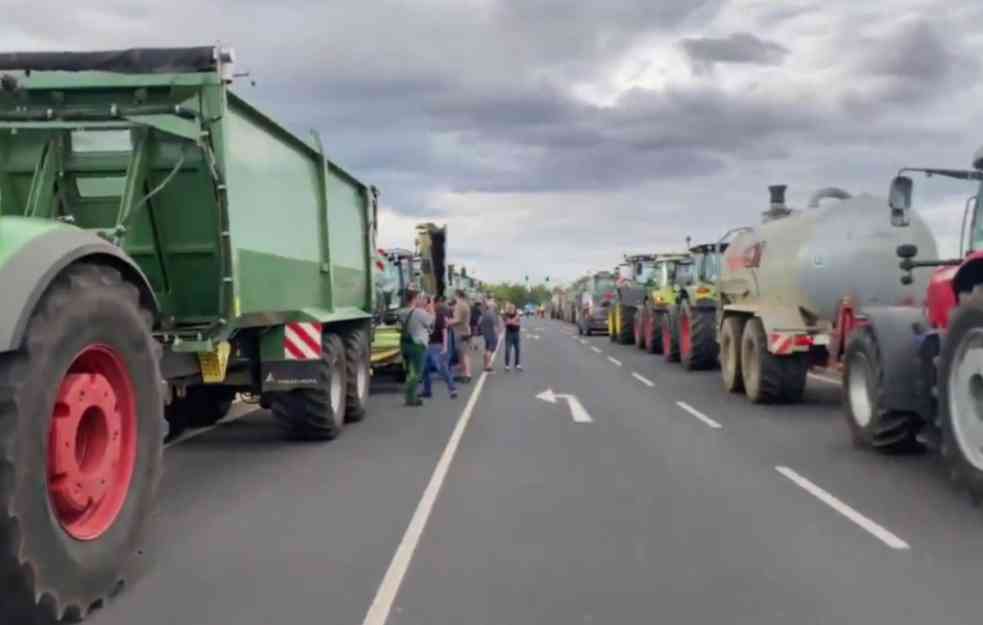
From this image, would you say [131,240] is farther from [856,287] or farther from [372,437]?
[856,287]

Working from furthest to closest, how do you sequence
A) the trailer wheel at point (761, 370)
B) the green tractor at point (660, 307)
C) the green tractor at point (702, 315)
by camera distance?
1. the green tractor at point (660, 307)
2. the green tractor at point (702, 315)
3. the trailer wheel at point (761, 370)

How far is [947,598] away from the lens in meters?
5.32

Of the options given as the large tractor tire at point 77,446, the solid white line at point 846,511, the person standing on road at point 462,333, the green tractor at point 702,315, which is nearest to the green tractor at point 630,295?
the green tractor at point 702,315

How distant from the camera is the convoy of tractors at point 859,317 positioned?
7.84 meters

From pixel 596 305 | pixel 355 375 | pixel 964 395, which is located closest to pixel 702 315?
pixel 355 375

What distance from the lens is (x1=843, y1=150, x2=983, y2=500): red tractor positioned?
7.60m

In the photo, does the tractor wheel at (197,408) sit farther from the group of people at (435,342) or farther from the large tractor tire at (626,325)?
the large tractor tire at (626,325)

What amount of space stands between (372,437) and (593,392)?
627cm

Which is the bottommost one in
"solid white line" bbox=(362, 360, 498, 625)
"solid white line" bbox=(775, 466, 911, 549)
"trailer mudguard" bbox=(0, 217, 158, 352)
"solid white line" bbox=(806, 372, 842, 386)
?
"solid white line" bbox=(806, 372, 842, 386)

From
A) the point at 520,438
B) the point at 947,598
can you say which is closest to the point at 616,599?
the point at 947,598

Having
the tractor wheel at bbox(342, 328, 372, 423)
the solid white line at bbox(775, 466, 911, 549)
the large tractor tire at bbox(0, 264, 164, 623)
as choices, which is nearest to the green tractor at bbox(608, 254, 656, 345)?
the tractor wheel at bbox(342, 328, 372, 423)

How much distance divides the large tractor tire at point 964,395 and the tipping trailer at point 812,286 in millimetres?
4873

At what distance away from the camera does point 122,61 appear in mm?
7879

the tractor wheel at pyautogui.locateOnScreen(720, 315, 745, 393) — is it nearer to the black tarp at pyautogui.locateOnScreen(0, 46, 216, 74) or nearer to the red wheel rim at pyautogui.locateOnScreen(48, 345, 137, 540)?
the black tarp at pyautogui.locateOnScreen(0, 46, 216, 74)
